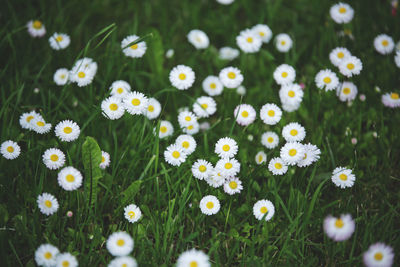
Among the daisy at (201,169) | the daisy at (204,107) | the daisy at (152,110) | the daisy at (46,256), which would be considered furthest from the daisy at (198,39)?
the daisy at (46,256)

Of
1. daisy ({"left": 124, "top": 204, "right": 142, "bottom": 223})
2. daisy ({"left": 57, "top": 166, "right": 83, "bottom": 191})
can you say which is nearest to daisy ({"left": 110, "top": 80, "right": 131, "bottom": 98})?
daisy ({"left": 57, "top": 166, "right": 83, "bottom": 191})

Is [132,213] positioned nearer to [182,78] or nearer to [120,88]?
[120,88]

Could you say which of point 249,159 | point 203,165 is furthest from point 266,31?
point 203,165

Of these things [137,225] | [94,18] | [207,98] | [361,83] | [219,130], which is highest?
[94,18]

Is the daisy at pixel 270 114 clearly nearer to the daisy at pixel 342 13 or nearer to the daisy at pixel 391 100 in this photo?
the daisy at pixel 391 100

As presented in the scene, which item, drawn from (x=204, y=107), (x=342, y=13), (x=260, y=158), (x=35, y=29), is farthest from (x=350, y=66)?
(x=35, y=29)

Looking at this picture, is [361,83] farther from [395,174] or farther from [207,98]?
[207,98]

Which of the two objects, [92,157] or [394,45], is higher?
[394,45]
